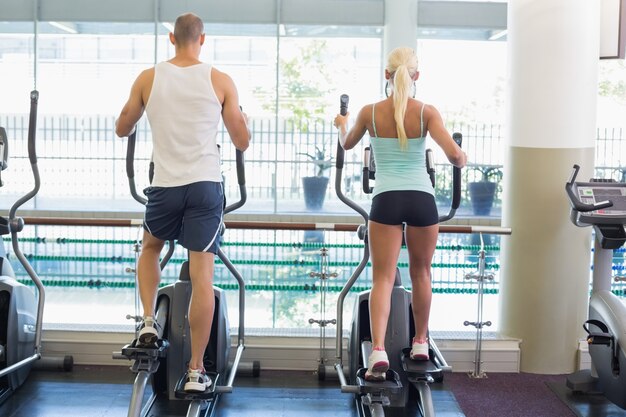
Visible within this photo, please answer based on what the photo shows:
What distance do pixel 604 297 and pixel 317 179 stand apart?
8.64m

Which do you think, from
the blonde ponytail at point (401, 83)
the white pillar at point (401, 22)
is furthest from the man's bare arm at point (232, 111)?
the white pillar at point (401, 22)

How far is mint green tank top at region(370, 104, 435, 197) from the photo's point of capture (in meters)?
3.61

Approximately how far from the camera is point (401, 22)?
39.2 feet

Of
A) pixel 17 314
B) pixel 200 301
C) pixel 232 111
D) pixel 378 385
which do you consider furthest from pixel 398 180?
pixel 17 314

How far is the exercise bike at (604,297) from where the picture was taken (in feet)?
13.2

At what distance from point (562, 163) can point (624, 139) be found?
8875mm

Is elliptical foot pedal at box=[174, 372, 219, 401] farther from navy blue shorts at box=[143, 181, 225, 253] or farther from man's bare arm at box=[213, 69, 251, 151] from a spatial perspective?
man's bare arm at box=[213, 69, 251, 151]

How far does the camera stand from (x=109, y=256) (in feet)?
17.0

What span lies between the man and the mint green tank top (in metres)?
0.59

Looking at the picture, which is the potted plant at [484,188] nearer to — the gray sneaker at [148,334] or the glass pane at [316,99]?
the glass pane at [316,99]

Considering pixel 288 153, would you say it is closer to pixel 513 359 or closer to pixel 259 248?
pixel 259 248

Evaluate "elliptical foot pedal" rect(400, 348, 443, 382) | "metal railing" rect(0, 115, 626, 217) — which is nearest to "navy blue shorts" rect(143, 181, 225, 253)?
"elliptical foot pedal" rect(400, 348, 443, 382)

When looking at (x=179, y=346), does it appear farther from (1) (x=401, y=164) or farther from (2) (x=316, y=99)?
(2) (x=316, y=99)

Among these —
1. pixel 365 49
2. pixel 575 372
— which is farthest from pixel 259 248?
pixel 365 49
